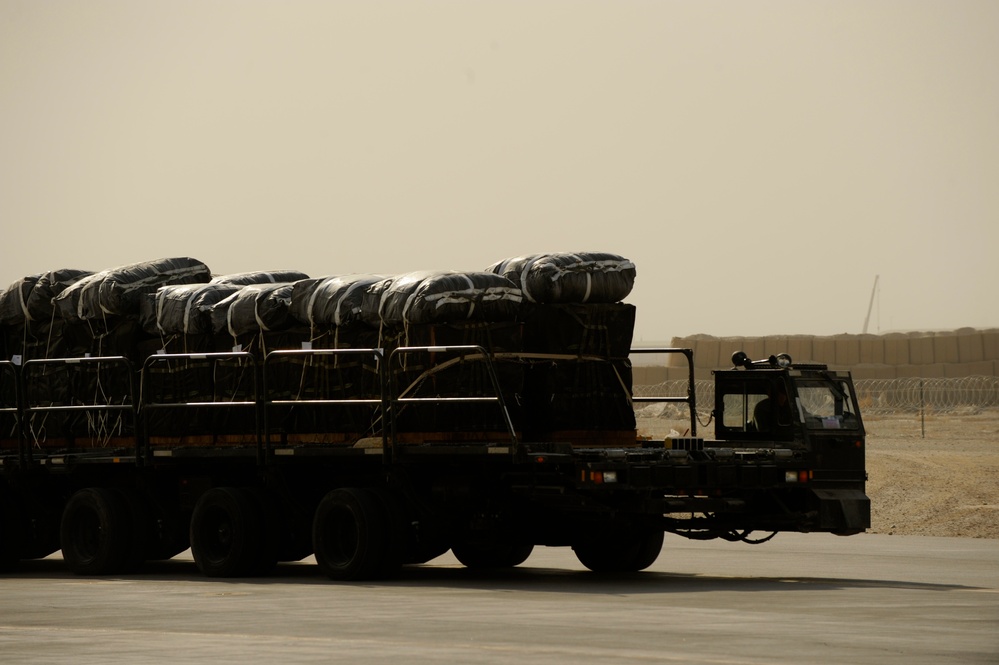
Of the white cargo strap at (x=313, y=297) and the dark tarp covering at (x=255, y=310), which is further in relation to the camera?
the dark tarp covering at (x=255, y=310)

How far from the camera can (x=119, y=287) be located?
811 inches

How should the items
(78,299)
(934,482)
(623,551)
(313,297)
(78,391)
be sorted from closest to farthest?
(313,297) → (623,551) → (78,299) → (78,391) → (934,482)

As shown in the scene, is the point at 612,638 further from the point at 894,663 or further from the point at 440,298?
the point at 440,298

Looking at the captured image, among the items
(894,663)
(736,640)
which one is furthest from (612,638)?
(894,663)

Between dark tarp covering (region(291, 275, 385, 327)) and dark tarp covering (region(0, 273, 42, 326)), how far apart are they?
14.0 feet

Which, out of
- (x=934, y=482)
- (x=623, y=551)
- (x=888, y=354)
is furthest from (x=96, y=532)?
(x=888, y=354)

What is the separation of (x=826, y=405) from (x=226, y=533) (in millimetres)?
6598

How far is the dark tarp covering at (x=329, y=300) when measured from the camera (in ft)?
60.6

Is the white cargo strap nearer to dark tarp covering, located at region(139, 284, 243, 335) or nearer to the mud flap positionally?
dark tarp covering, located at region(139, 284, 243, 335)

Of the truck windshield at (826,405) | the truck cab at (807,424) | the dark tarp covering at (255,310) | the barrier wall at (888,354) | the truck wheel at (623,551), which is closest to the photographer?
the truck cab at (807,424)

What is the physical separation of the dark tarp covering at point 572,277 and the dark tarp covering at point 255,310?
2.60 meters

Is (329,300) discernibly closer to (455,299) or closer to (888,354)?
(455,299)

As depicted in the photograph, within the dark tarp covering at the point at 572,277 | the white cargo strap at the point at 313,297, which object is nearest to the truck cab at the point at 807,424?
the dark tarp covering at the point at 572,277

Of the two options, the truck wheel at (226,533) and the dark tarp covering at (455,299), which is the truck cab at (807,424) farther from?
the truck wheel at (226,533)
